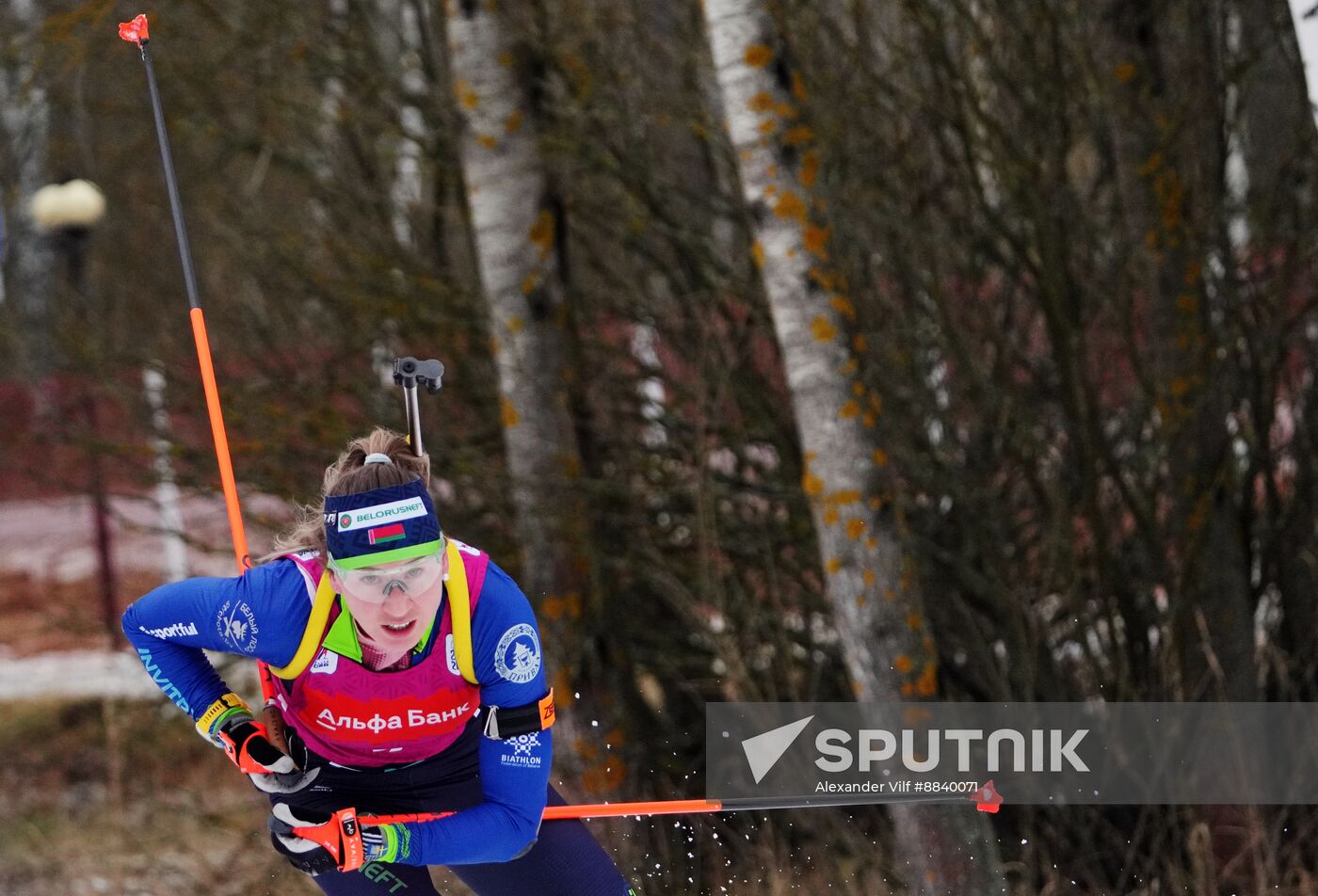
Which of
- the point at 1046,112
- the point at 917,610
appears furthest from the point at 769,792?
the point at 1046,112

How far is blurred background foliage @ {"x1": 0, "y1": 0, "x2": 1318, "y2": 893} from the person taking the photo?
192 inches

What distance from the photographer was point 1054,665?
5312 mm

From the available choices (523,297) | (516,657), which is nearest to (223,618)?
(516,657)

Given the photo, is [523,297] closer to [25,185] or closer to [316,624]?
[316,624]

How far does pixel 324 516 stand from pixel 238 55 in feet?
15.7

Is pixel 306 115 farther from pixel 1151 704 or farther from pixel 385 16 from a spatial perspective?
pixel 1151 704

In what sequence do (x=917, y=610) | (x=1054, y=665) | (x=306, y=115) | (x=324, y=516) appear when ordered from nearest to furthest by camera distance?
1. (x=324, y=516)
2. (x=917, y=610)
3. (x=1054, y=665)
4. (x=306, y=115)

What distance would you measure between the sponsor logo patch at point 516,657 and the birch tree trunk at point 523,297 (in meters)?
2.23

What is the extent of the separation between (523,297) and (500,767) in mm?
2494

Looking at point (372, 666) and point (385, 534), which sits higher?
point (385, 534)

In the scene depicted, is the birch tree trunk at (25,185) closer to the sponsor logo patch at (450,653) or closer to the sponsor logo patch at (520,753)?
the sponsor logo patch at (450,653)

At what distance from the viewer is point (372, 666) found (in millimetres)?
3082

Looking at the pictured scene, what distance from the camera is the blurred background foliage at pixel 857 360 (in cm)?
489

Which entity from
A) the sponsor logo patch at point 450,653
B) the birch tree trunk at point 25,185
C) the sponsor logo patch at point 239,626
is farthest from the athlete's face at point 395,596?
the birch tree trunk at point 25,185
